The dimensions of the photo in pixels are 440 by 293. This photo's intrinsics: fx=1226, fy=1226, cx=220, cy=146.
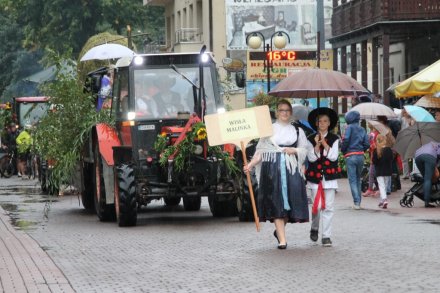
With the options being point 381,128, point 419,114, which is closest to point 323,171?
point 381,128

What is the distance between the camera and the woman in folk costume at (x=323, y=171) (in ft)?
48.0

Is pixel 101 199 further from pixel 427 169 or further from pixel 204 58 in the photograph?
pixel 427 169

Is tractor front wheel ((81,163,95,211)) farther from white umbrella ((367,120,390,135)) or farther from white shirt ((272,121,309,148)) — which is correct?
white shirt ((272,121,309,148))

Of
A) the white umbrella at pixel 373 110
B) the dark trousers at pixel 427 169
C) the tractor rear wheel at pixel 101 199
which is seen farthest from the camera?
the white umbrella at pixel 373 110

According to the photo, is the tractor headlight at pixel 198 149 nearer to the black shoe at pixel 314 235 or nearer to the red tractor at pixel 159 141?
the red tractor at pixel 159 141

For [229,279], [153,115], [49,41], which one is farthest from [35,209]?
[49,41]

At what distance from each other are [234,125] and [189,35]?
46.1 meters

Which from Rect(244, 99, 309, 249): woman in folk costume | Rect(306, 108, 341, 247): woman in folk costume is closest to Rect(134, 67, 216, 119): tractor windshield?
Rect(306, 108, 341, 247): woman in folk costume

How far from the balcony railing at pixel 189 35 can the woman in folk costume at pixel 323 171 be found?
148ft

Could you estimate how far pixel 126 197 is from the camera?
17.9 metres

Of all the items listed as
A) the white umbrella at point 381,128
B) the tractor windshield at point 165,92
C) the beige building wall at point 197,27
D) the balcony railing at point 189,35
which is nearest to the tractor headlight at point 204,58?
the tractor windshield at point 165,92

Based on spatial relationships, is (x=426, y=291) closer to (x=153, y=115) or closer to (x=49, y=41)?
(x=153, y=115)

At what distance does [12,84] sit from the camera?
8056cm

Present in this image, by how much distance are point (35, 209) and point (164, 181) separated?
18.2 ft
